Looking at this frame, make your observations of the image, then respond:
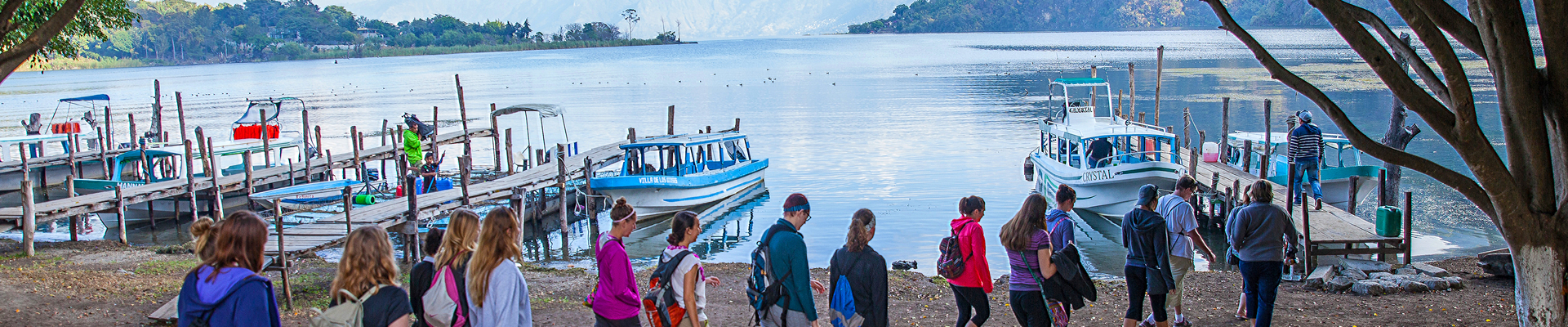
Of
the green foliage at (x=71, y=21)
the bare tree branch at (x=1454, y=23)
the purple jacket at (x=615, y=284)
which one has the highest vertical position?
the green foliage at (x=71, y=21)

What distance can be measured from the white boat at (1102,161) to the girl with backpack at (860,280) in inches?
567

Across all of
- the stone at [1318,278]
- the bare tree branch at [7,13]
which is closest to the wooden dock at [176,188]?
the bare tree branch at [7,13]

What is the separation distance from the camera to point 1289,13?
6718 inches

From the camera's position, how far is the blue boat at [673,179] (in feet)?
72.4

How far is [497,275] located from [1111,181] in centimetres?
1671

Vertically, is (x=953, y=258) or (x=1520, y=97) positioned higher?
(x=1520, y=97)

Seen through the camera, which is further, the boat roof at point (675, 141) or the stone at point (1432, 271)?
the boat roof at point (675, 141)

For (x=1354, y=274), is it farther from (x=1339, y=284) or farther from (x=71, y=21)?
(x=71, y=21)

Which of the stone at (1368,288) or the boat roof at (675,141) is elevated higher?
the boat roof at (675,141)

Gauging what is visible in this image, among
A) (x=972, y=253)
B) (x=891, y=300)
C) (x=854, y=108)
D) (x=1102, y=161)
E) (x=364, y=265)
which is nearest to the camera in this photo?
(x=364, y=265)

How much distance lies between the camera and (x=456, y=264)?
5.15 metres

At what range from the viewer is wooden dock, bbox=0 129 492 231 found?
1616cm

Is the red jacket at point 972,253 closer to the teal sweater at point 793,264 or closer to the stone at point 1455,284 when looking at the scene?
the teal sweater at point 793,264

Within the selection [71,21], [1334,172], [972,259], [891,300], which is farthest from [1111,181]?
[71,21]
